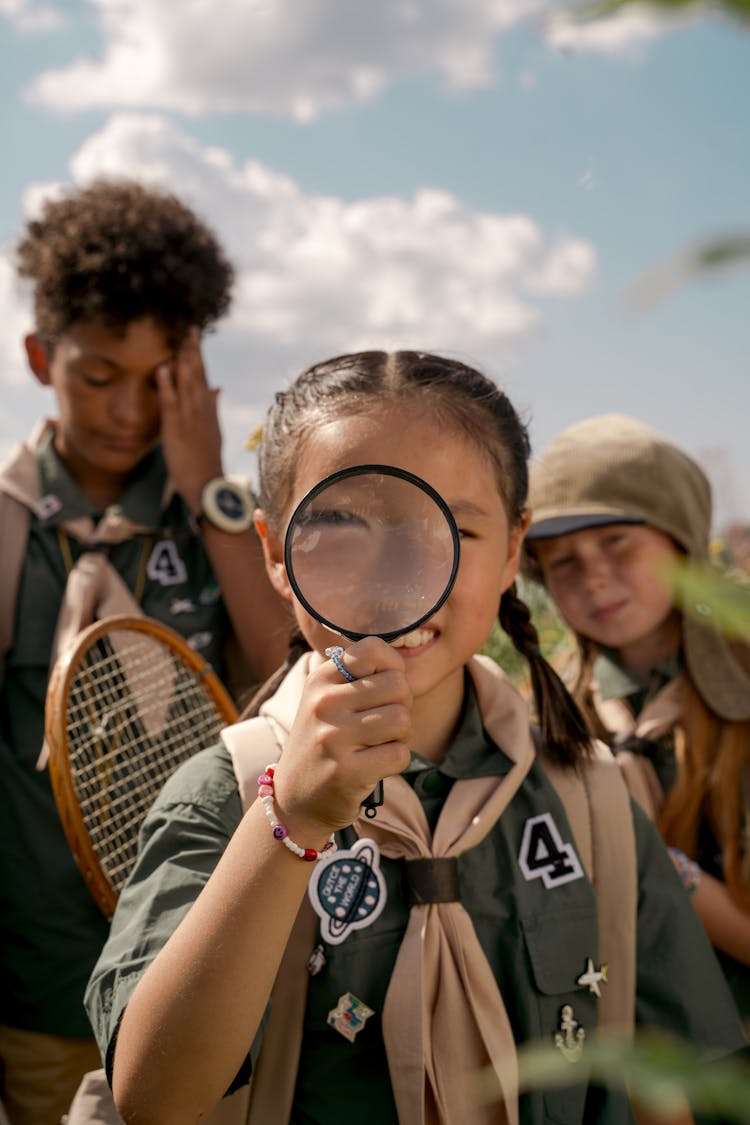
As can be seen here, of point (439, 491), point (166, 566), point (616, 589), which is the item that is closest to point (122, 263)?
point (166, 566)

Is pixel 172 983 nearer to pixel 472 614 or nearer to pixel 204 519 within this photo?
pixel 472 614

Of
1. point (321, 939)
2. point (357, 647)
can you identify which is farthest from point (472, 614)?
point (321, 939)

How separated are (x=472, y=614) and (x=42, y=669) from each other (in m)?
1.73

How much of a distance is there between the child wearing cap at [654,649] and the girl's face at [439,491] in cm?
109

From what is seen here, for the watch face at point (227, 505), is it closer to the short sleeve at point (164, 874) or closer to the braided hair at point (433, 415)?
the braided hair at point (433, 415)

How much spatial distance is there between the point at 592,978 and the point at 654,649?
164cm

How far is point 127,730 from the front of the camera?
111 inches

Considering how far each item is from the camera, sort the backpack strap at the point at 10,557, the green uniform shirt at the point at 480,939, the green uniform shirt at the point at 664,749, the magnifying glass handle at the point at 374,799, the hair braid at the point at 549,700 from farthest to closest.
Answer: the backpack strap at the point at 10,557, the green uniform shirt at the point at 664,749, the hair braid at the point at 549,700, the green uniform shirt at the point at 480,939, the magnifying glass handle at the point at 374,799

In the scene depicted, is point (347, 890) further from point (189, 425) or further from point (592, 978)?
point (189, 425)

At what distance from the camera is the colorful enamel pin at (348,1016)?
184cm

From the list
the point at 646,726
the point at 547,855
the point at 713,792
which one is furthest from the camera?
the point at 646,726

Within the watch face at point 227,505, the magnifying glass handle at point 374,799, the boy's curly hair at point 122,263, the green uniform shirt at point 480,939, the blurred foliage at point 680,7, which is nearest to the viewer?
the blurred foliage at point 680,7

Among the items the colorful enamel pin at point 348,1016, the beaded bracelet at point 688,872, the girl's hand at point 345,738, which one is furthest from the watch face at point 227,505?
the girl's hand at point 345,738

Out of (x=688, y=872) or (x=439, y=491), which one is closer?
(x=439, y=491)
